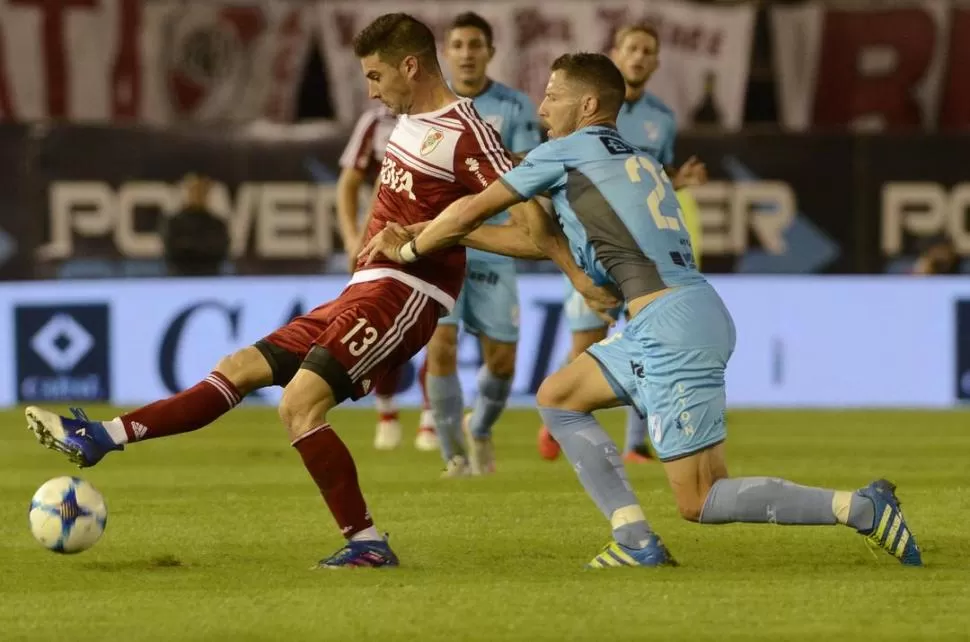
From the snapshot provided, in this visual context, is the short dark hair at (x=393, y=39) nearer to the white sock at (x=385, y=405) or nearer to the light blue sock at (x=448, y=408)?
the light blue sock at (x=448, y=408)

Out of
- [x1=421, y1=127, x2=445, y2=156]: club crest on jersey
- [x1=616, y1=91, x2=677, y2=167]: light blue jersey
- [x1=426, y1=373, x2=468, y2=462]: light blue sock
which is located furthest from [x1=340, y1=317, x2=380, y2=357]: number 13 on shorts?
[x1=616, y1=91, x2=677, y2=167]: light blue jersey

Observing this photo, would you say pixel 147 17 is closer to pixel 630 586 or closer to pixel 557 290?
pixel 557 290

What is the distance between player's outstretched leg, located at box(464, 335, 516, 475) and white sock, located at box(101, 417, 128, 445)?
322cm

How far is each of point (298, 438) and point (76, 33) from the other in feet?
40.6

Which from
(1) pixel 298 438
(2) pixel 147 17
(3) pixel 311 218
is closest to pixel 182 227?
(3) pixel 311 218

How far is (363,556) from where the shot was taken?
6.59 meters

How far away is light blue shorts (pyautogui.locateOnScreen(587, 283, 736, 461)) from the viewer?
20.5ft

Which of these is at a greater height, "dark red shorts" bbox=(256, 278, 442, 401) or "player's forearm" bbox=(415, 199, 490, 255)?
"player's forearm" bbox=(415, 199, 490, 255)

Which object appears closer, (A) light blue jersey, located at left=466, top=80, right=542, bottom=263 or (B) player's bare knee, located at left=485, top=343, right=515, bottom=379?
(B) player's bare knee, located at left=485, top=343, right=515, bottom=379

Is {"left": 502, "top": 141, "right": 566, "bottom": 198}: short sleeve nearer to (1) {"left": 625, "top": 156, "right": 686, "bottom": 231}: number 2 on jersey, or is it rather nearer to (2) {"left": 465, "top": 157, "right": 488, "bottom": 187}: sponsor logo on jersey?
(1) {"left": 625, "top": 156, "right": 686, "bottom": 231}: number 2 on jersey

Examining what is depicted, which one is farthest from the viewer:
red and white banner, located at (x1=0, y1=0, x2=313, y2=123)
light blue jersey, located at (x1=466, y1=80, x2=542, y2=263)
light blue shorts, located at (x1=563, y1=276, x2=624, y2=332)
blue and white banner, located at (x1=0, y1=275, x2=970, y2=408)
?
red and white banner, located at (x1=0, y1=0, x2=313, y2=123)

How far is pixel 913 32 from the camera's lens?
18.6 m

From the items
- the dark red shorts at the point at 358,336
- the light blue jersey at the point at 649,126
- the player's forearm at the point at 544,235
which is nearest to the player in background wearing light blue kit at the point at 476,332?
the light blue jersey at the point at 649,126

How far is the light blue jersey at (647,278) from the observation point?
20.5ft
